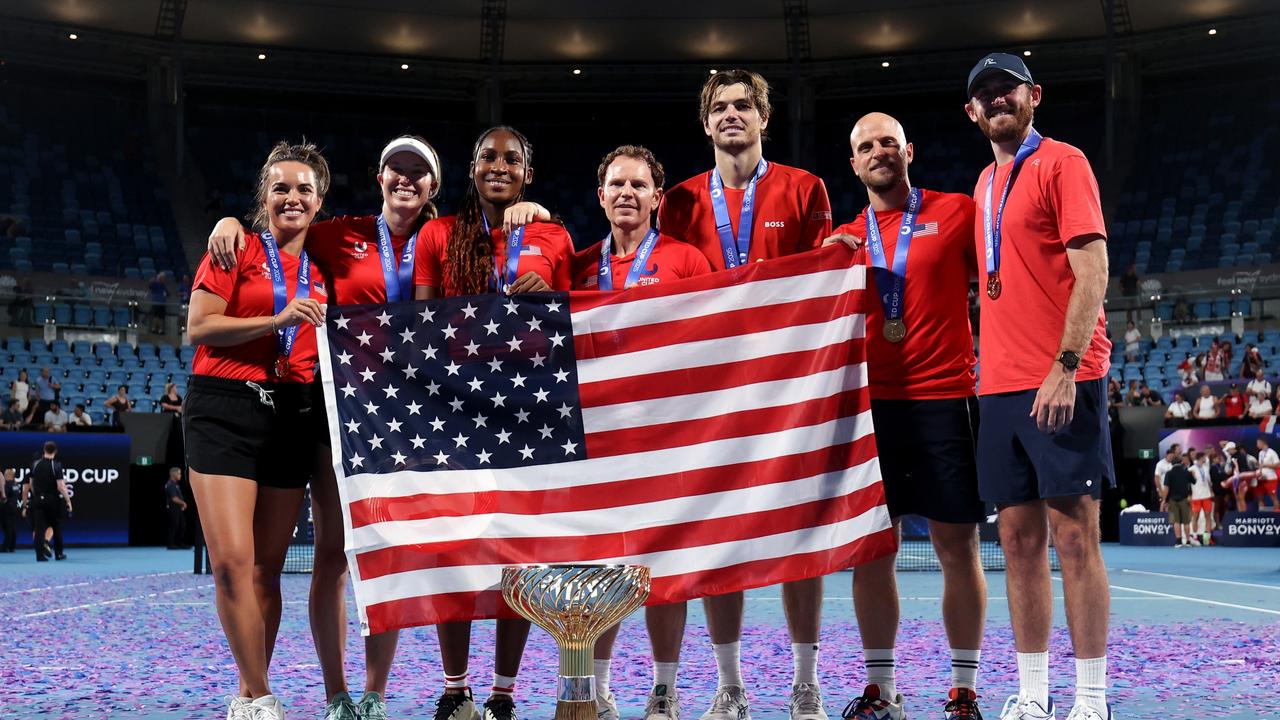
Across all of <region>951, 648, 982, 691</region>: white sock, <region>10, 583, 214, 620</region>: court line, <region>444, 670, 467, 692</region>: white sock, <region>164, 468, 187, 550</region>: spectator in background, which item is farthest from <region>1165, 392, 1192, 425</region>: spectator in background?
<region>444, 670, 467, 692</region>: white sock

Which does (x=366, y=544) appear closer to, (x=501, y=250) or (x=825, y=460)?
(x=501, y=250)

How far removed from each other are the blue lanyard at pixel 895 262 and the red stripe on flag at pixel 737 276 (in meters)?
0.11

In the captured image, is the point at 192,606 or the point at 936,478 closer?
the point at 936,478

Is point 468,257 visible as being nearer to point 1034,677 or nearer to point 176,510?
point 1034,677

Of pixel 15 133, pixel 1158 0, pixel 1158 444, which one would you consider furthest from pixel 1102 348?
pixel 15 133

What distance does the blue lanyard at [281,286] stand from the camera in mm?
4445

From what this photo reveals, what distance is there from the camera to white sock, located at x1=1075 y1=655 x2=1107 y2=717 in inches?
158

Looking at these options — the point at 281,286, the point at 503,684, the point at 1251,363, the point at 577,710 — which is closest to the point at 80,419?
the point at 281,286

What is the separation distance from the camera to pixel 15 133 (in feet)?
88.2

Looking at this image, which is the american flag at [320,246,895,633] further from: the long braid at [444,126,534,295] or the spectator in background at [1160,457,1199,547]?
the spectator in background at [1160,457,1199,547]

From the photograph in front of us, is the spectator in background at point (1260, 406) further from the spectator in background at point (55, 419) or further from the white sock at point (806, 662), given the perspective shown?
the spectator in background at point (55, 419)

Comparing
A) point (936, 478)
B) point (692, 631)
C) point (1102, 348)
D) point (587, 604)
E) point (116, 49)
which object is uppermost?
point (116, 49)

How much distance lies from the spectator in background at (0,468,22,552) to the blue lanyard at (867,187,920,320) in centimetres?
1669

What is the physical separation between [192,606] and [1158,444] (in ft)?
50.8
